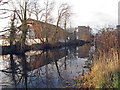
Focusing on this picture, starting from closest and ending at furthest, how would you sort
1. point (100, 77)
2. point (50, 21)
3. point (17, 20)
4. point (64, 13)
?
point (100, 77), point (17, 20), point (50, 21), point (64, 13)

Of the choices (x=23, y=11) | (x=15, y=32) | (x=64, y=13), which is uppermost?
(x=64, y=13)

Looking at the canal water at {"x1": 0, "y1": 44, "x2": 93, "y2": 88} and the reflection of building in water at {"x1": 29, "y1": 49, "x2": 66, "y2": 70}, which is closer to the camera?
the canal water at {"x1": 0, "y1": 44, "x2": 93, "y2": 88}

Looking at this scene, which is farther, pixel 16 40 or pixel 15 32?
pixel 16 40

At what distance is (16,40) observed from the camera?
1745 centimetres

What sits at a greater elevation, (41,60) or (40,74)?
(41,60)

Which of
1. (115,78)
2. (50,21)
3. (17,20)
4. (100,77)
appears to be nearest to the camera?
(100,77)

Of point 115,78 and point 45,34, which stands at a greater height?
point 45,34

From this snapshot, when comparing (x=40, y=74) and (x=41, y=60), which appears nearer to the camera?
(x=40, y=74)

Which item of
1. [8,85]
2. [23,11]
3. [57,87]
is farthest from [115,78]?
[23,11]

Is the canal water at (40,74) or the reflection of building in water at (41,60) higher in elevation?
the reflection of building in water at (41,60)

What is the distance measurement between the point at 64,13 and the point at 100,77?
2419cm

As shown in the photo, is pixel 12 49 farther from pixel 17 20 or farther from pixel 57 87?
pixel 57 87

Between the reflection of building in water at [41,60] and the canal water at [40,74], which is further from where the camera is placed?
the reflection of building in water at [41,60]

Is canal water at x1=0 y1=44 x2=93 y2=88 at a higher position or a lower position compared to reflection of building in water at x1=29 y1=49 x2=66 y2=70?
lower
